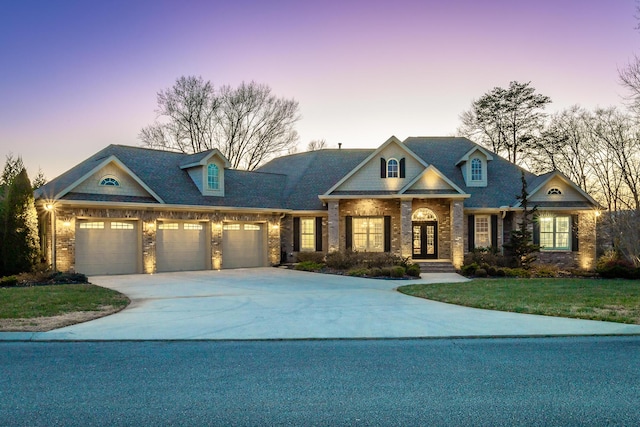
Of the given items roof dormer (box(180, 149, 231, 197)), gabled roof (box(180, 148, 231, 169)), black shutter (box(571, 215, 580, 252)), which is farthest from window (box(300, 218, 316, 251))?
black shutter (box(571, 215, 580, 252))

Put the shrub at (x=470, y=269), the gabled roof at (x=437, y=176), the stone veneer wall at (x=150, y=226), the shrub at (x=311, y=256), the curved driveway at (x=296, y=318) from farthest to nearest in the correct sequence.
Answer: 1. the shrub at (x=311, y=256)
2. the gabled roof at (x=437, y=176)
3. the shrub at (x=470, y=269)
4. the stone veneer wall at (x=150, y=226)
5. the curved driveway at (x=296, y=318)

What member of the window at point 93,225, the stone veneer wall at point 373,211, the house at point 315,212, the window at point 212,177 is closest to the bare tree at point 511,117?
the house at point 315,212

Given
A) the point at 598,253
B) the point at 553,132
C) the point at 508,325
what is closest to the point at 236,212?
the point at 508,325

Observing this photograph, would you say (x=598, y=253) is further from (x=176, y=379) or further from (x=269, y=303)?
(x=176, y=379)

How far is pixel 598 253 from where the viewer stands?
26.7m

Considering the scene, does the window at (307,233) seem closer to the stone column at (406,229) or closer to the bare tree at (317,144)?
the stone column at (406,229)

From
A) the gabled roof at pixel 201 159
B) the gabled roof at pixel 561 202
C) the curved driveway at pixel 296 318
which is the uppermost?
the gabled roof at pixel 201 159

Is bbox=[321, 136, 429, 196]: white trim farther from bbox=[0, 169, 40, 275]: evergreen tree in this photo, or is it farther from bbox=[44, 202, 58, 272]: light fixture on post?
bbox=[0, 169, 40, 275]: evergreen tree

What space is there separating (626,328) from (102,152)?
22.4 metres

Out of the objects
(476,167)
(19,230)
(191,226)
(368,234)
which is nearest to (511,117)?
(476,167)

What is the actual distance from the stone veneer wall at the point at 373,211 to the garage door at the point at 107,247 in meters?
10.2

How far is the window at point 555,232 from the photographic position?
77.4 feet

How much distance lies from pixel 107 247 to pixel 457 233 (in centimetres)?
1645

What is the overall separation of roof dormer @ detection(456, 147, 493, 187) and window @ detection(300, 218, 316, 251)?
9191 millimetres
